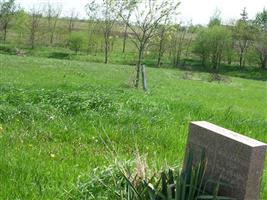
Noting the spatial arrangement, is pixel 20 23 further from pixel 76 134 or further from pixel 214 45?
pixel 76 134

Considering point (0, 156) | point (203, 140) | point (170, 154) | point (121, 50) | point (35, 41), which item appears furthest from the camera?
point (121, 50)

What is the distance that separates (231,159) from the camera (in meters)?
3.90

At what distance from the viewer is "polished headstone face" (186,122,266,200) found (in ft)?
12.2

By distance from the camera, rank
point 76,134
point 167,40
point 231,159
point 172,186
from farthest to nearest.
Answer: point 167,40
point 76,134
point 172,186
point 231,159

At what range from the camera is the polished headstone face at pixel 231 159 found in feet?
12.2

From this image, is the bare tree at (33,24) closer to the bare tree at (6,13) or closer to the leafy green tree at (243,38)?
the bare tree at (6,13)

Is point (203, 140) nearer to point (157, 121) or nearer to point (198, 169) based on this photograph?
point (198, 169)

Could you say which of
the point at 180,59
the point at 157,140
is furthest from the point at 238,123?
the point at 180,59

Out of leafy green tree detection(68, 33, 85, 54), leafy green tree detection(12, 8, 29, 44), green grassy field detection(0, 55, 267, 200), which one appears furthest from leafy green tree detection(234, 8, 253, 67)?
green grassy field detection(0, 55, 267, 200)

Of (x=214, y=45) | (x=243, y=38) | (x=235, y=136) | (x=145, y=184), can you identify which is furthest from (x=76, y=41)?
(x=235, y=136)

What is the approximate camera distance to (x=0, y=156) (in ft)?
17.8

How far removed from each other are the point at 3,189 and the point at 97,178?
3.10 feet

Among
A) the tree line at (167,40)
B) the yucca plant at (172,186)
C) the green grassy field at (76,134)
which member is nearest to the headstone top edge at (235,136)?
the yucca plant at (172,186)

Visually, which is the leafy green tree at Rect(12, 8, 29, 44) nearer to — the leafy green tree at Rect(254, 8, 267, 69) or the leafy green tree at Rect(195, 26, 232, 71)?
the leafy green tree at Rect(195, 26, 232, 71)
